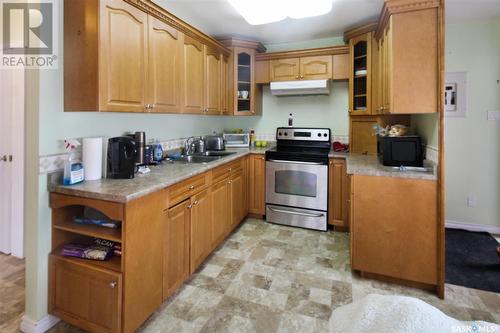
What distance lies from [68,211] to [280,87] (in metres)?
2.67

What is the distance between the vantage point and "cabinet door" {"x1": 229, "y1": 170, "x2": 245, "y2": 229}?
306 cm

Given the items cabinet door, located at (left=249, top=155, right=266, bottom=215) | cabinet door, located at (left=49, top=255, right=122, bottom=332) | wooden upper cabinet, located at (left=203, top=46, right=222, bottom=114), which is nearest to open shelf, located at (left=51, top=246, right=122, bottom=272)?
cabinet door, located at (left=49, top=255, right=122, bottom=332)

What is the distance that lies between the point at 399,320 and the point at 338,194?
2.55m

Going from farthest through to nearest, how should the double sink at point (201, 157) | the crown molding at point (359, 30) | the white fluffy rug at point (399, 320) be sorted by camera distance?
the crown molding at point (359, 30), the double sink at point (201, 157), the white fluffy rug at point (399, 320)

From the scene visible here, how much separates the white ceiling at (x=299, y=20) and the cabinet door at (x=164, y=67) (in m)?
0.57

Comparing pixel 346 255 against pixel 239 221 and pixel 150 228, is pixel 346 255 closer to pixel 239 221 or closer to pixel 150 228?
pixel 239 221

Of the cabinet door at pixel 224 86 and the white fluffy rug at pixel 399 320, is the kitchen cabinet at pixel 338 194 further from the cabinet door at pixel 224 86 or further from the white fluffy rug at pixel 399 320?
the white fluffy rug at pixel 399 320

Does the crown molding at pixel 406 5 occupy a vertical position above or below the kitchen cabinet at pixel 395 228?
above

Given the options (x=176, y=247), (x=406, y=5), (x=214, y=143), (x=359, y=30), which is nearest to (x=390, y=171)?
(x=406, y=5)

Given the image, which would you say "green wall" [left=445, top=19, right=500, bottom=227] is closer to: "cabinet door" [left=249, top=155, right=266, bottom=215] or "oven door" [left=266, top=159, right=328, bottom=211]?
"oven door" [left=266, top=159, right=328, bottom=211]

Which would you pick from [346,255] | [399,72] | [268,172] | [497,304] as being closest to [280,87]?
[268,172]

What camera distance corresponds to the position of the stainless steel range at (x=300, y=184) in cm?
324

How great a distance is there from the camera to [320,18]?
303cm

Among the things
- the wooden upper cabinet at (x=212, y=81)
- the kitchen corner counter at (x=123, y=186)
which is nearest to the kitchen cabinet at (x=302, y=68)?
the wooden upper cabinet at (x=212, y=81)
